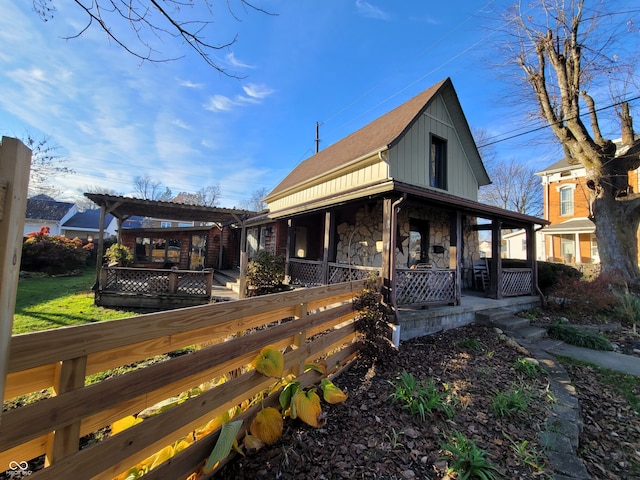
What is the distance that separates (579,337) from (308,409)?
6534 mm

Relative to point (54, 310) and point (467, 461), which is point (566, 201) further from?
point (54, 310)

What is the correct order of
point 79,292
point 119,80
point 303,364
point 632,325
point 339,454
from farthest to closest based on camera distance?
point 79,292 → point 632,325 → point 119,80 → point 303,364 → point 339,454

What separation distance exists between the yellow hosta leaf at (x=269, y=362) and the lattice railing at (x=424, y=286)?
4.17 meters

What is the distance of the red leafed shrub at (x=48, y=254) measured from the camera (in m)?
15.6

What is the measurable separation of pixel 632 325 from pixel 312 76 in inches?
501

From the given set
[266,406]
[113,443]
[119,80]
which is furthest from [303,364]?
[119,80]

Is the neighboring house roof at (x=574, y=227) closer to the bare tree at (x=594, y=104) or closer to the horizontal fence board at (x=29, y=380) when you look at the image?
the bare tree at (x=594, y=104)

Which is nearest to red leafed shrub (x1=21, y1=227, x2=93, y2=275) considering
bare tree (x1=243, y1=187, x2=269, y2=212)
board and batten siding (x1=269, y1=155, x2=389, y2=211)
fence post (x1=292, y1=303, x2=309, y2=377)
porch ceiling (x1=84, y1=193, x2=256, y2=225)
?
porch ceiling (x1=84, y1=193, x2=256, y2=225)

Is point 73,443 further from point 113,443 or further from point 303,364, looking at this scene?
point 303,364

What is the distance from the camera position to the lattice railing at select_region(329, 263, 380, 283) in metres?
7.24

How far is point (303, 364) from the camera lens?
3152 millimetres

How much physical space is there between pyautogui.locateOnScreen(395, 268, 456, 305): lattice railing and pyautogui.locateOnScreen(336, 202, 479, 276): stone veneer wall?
1.68m

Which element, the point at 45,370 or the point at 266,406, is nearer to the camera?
the point at 45,370

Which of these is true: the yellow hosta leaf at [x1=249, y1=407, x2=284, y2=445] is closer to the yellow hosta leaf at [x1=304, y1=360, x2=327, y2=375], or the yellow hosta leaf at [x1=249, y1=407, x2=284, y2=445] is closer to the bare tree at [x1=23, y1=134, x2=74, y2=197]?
the yellow hosta leaf at [x1=304, y1=360, x2=327, y2=375]
